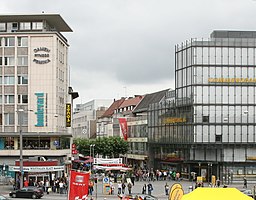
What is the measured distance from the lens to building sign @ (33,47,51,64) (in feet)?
250

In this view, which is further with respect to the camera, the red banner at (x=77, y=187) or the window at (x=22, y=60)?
the window at (x=22, y=60)

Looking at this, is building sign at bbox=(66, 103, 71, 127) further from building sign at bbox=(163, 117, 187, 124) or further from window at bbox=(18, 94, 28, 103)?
building sign at bbox=(163, 117, 187, 124)

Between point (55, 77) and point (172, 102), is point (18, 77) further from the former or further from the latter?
point (172, 102)

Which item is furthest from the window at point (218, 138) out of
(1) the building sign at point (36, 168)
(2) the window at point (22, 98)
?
(2) the window at point (22, 98)

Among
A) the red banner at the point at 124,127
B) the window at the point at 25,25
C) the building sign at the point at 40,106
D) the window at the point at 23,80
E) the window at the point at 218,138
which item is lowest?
the window at the point at 218,138

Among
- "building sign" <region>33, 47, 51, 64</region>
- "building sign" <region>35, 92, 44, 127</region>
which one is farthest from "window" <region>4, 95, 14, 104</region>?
"building sign" <region>33, 47, 51, 64</region>

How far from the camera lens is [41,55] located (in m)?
76.3

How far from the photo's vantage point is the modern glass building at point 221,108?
81.6m

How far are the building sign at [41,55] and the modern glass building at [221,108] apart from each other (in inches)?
803

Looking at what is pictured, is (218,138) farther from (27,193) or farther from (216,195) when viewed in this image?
(216,195)

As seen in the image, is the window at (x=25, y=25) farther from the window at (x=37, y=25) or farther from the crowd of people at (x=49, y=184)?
the crowd of people at (x=49, y=184)

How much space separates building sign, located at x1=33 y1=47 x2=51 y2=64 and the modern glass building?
20389 millimetres

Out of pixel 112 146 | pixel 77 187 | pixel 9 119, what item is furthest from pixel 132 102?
pixel 77 187

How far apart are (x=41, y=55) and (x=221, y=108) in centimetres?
2553
